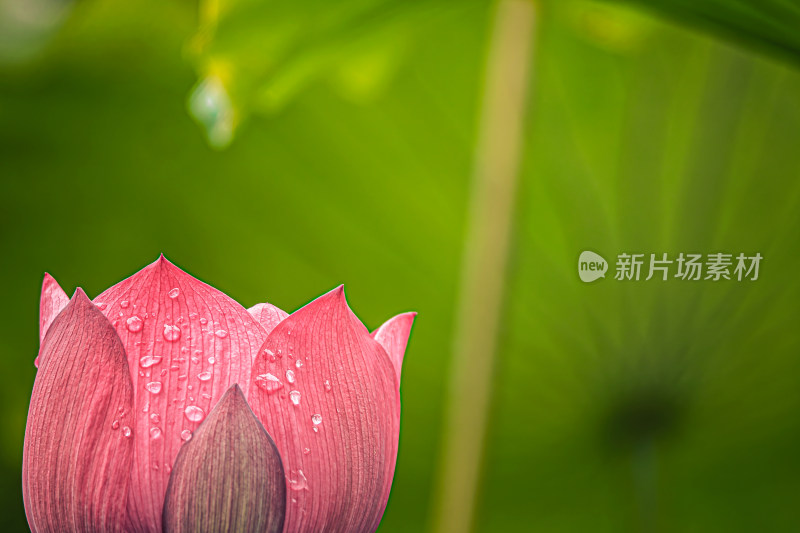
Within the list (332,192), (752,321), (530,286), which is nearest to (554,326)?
(530,286)

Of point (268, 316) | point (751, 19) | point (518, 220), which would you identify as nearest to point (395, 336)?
point (268, 316)

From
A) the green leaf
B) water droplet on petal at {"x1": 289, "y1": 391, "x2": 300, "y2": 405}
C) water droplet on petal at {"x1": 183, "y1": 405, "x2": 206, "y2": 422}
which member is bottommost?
water droplet on petal at {"x1": 183, "y1": 405, "x2": 206, "y2": 422}

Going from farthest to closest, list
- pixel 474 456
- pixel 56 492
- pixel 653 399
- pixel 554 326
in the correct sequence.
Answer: pixel 554 326, pixel 653 399, pixel 474 456, pixel 56 492

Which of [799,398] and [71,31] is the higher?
[71,31]

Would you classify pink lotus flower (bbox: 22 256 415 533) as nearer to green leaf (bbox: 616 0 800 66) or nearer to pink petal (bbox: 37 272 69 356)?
pink petal (bbox: 37 272 69 356)

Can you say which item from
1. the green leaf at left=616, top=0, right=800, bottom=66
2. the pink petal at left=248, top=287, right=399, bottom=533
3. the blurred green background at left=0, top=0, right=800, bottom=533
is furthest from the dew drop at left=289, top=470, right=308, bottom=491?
the blurred green background at left=0, top=0, right=800, bottom=533

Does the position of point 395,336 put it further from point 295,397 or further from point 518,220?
point 518,220

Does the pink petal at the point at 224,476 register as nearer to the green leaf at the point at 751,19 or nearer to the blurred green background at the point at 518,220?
the green leaf at the point at 751,19

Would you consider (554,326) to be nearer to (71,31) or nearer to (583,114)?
(583,114)
